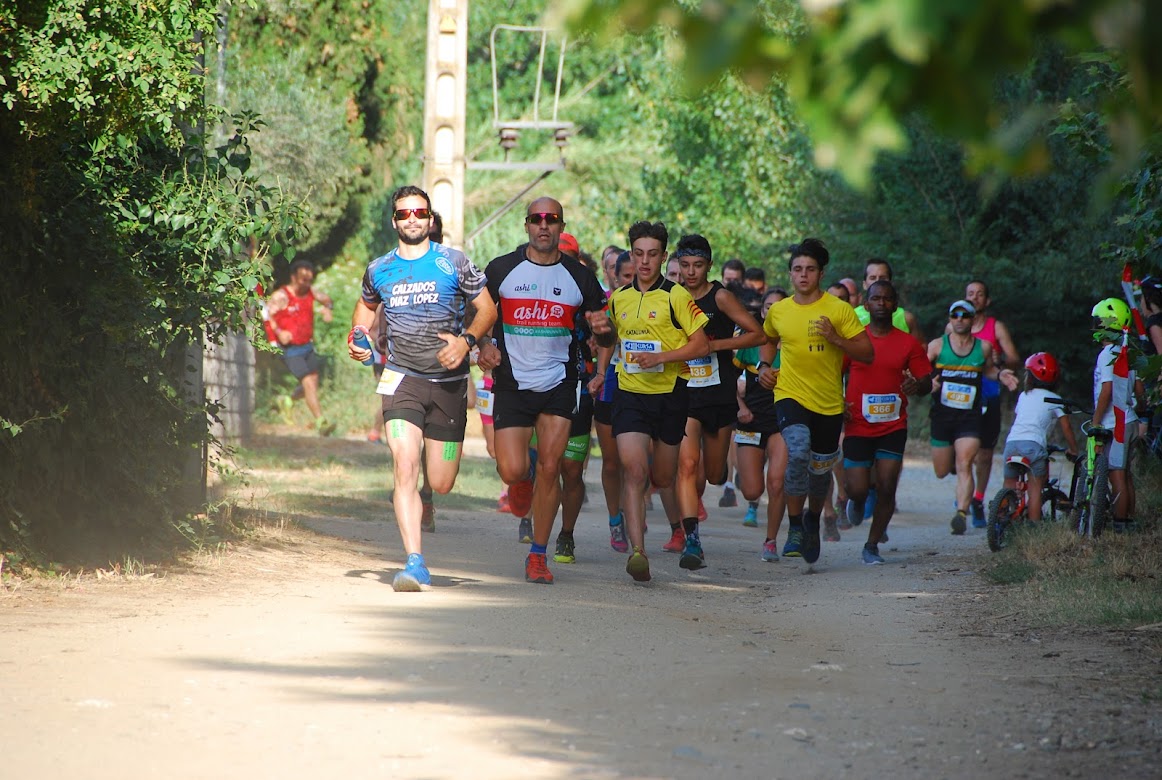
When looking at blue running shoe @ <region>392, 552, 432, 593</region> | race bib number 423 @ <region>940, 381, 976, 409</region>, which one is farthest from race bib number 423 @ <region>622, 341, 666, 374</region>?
race bib number 423 @ <region>940, 381, 976, 409</region>

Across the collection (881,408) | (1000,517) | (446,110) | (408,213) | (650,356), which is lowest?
(1000,517)

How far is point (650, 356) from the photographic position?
30.3ft

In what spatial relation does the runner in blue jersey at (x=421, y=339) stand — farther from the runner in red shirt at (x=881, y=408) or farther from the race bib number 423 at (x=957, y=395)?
the race bib number 423 at (x=957, y=395)

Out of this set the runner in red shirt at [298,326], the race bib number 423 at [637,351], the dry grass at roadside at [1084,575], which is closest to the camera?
the dry grass at roadside at [1084,575]

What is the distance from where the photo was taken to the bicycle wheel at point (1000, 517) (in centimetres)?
1094

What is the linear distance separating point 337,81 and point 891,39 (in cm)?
2145

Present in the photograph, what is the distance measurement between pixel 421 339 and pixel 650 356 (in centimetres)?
151

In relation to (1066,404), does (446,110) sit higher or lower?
higher

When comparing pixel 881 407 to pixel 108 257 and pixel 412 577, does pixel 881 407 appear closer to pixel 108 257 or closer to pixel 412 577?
pixel 412 577

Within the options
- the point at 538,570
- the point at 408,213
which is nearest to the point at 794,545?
the point at 538,570

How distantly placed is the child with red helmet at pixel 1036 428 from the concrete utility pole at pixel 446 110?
26.3 ft

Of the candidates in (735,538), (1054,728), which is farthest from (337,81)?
(1054,728)

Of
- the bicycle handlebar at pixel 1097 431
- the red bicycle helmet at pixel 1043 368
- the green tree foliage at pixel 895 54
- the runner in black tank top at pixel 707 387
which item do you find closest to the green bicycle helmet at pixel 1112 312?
the bicycle handlebar at pixel 1097 431

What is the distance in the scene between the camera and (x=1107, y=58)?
6.97 m
